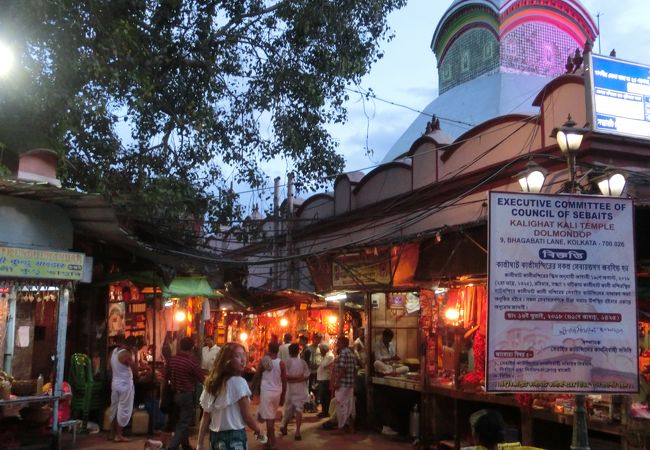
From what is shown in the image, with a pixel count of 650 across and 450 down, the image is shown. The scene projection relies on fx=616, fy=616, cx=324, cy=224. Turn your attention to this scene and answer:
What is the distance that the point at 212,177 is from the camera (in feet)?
48.7

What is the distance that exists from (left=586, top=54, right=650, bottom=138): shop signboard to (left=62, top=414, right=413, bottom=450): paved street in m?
6.70

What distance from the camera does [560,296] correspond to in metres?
4.83

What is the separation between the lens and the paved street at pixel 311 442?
10.5 meters

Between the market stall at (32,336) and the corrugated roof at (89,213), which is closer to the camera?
the corrugated roof at (89,213)

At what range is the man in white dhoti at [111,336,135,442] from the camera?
425 inches

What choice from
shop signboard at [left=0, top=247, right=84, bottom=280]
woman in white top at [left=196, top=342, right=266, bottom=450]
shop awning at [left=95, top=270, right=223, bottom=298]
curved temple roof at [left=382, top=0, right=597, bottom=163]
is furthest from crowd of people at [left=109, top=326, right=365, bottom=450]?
curved temple roof at [left=382, top=0, right=597, bottom=163]

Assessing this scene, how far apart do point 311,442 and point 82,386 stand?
173 inches

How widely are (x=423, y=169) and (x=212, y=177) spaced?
508 centimetres

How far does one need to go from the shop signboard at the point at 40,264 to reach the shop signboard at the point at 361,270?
19.6 feet

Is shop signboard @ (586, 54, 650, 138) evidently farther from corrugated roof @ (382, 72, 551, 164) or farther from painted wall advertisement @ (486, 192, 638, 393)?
painted wall advertisement @ (486, 192, 638, 393)

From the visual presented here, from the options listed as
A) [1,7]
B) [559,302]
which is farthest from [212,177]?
[559,302]

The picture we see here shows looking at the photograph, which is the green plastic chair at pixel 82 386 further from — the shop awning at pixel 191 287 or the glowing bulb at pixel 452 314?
the glowing bulb at pixel 452 314

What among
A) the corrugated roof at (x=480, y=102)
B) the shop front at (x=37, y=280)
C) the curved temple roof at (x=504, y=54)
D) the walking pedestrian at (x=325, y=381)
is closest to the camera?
the shop front at (x=37, y=280)

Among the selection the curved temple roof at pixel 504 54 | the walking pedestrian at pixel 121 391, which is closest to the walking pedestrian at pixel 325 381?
the walking pedestrian at pixel 121 391
